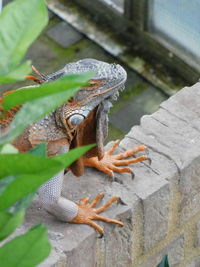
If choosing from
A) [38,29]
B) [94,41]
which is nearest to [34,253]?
[38,29]

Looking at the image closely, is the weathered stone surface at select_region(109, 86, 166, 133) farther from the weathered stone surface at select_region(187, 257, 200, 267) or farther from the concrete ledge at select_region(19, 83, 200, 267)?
the concrete ledge at select_region(19, 83, 200, 267)

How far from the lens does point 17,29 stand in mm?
1118

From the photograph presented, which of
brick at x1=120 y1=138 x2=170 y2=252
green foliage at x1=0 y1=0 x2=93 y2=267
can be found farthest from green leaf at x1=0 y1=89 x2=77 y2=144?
brick at x1=120 y1=138 x2=170 y2=252

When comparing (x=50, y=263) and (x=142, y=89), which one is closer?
(x=50, y=263)

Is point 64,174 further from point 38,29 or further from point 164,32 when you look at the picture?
point 164,32

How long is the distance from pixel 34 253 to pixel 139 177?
66.6 inches

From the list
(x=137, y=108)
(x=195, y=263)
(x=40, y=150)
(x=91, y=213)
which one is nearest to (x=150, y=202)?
(x=91, y=213)

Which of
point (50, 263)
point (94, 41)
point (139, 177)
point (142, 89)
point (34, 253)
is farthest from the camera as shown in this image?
point (94, 41)

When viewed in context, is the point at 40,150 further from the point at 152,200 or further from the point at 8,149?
the point at 152,200

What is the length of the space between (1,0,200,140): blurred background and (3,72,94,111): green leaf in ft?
14.8

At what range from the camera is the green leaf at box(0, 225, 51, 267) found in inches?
43.7

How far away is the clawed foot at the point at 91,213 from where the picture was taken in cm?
262

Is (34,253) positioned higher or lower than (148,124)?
higher

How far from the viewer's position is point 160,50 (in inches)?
243
